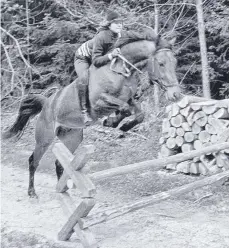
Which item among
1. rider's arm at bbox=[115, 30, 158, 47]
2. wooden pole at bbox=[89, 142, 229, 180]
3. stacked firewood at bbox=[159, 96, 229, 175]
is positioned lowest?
stacked firewood at bbox=[159, 96, 229, 175]

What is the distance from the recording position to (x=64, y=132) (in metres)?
5.80

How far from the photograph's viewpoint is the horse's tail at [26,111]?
6402 mm

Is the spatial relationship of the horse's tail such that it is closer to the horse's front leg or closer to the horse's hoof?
the horse's hoof

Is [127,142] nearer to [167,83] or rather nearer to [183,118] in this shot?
[183,118]

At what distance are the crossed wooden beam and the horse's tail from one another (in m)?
2.01

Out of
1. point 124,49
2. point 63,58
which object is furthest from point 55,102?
point 63,58

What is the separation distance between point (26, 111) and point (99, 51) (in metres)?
2.18

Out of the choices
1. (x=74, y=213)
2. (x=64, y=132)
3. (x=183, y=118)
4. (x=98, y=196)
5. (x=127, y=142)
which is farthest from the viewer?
(x=127, y=142)

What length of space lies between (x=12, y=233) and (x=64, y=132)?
5.34 feet

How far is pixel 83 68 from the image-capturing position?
213 inches

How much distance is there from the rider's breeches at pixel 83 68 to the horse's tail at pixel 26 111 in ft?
3.77

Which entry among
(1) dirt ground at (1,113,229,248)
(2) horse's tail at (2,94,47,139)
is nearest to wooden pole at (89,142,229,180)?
(1) dirt ground at (1,113,229,248)

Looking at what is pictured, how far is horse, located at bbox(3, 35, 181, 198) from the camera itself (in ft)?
15.5

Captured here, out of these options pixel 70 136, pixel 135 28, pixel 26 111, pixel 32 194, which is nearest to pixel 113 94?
pixel 70 136
